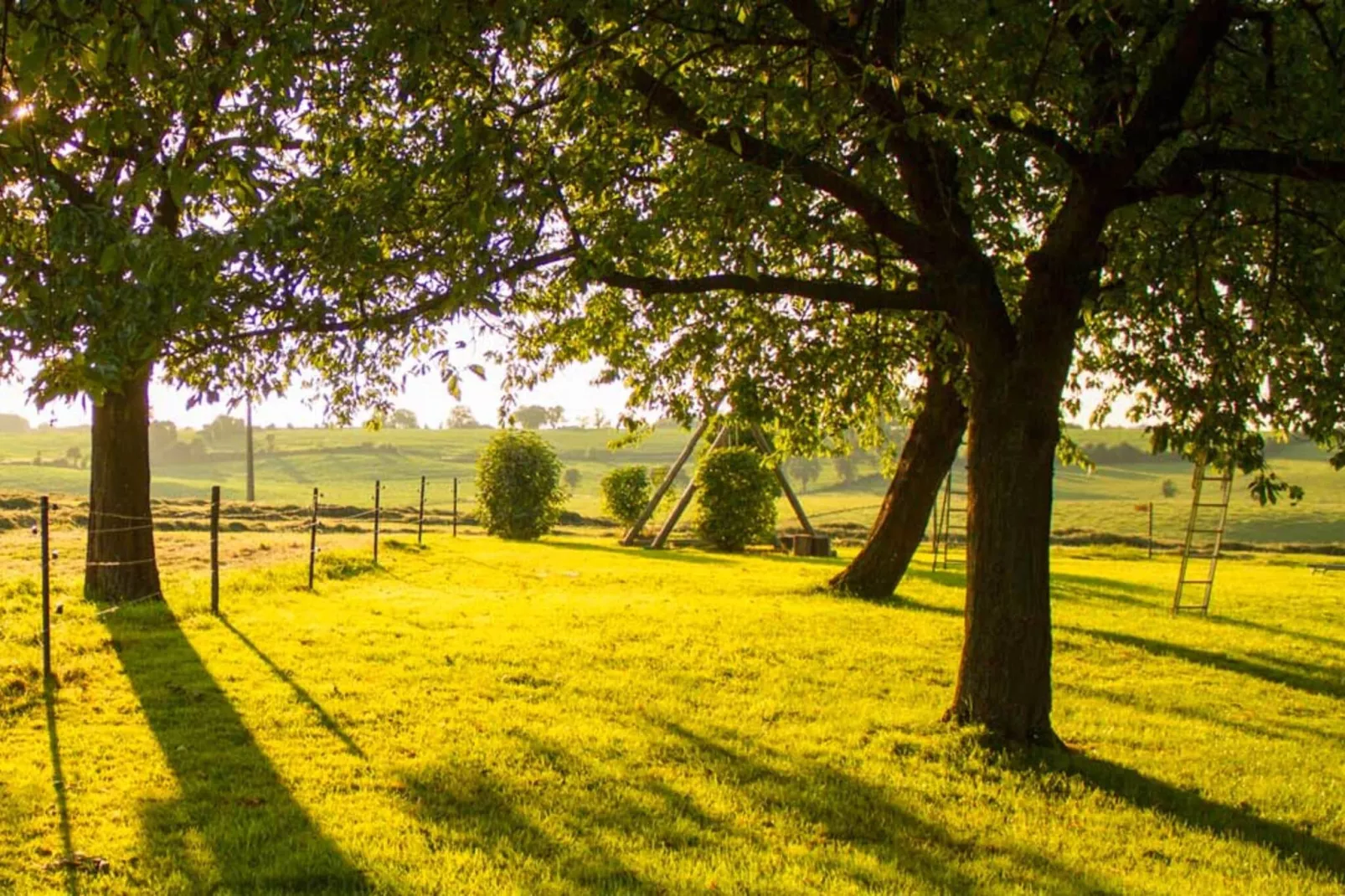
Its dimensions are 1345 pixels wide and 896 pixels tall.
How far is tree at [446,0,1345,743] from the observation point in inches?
275

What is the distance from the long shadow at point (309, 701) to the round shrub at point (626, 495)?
24347mm

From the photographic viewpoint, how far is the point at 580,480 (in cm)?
11281

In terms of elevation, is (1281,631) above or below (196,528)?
below

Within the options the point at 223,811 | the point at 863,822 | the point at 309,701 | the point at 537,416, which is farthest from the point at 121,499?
the point at 537,416

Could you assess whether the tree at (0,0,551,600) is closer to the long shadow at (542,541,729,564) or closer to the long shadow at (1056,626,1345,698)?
the long shadow at (1056,626,1345,698)

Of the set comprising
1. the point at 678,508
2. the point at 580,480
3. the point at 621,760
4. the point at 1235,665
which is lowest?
the point at 1235,665

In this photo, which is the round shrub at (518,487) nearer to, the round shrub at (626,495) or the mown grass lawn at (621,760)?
the round shrub at (626,495)

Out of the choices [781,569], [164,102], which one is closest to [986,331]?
[164,102]

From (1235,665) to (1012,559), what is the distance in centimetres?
773

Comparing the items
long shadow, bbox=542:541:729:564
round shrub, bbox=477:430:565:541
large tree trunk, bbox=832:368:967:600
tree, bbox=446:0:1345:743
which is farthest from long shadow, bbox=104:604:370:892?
round shrub, bbox=477:430:565:541

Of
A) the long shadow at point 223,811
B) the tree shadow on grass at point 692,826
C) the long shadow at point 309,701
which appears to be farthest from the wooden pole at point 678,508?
the tree shadow on grass at point 692,826

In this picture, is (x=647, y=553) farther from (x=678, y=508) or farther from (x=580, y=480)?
(x=580, y=480)

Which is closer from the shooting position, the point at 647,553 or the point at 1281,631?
the point at 1281,631

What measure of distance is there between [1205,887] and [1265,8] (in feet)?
21.7
